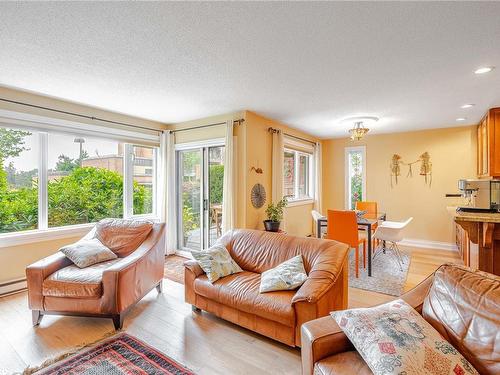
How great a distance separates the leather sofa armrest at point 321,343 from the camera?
1.31m

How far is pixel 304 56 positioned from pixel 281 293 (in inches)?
81.8

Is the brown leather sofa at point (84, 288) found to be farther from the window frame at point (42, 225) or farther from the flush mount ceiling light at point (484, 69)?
the flush mount ceiling light at point (484, 69)

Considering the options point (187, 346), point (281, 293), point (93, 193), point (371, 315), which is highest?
point (93, 193)

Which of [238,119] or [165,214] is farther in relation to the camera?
[165,214]

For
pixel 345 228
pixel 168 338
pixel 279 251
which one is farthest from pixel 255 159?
pixel 168 338

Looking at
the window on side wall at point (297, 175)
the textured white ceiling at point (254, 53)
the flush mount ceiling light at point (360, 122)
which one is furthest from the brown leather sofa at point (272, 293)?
the window on side wall at point (297, 175)

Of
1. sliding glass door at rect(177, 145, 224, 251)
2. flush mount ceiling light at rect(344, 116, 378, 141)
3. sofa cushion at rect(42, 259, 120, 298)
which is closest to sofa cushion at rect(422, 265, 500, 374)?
sofa cushion at rect(42, 259, 120, 298)

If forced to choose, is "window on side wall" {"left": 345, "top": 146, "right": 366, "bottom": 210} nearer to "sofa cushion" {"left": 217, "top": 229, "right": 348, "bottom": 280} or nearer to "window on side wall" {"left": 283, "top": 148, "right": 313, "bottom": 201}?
"window on side wall" {"left": 283, "top": 148, "right": 313, "bottom": 201}

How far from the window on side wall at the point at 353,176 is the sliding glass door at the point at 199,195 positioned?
3.41 meters

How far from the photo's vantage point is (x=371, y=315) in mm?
1333

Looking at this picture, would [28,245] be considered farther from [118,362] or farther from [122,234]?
[118,362]

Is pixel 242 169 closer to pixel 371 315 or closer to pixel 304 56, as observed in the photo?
pixel 304 56

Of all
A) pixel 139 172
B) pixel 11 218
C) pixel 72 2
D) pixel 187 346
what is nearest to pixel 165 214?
pixel 139 172

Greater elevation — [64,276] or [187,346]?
[64,276]
